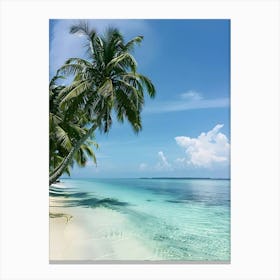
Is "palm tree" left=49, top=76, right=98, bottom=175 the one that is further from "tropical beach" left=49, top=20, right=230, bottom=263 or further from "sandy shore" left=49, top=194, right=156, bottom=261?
"sandy shore" left=49, top=194, right=156, bottom=261

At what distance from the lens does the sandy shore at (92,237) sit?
5.38 metres

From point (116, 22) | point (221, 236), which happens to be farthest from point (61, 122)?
point (221, 236)

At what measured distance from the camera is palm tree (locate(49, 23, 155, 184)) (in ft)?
18.9

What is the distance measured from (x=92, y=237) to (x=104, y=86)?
2001 mm

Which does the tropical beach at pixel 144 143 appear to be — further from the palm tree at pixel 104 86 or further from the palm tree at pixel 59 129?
the palm tree at pixel 59 129

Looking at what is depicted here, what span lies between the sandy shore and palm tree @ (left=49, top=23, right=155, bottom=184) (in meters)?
0.65

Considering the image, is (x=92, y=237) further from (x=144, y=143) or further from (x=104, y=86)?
(x=104, y=86)

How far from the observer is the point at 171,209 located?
579 cm

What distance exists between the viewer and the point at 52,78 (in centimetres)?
599

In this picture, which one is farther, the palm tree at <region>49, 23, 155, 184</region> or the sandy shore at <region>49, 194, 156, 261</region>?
the palm tree at <region>49, 23, 155, 184</region>

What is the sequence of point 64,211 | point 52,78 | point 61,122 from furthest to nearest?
point 61,122, point 52,78, point 64,211

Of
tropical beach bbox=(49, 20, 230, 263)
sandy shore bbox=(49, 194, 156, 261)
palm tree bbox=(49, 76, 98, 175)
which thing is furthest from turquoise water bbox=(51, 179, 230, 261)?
palm tree bbox=(49, 76, 98, 175)
